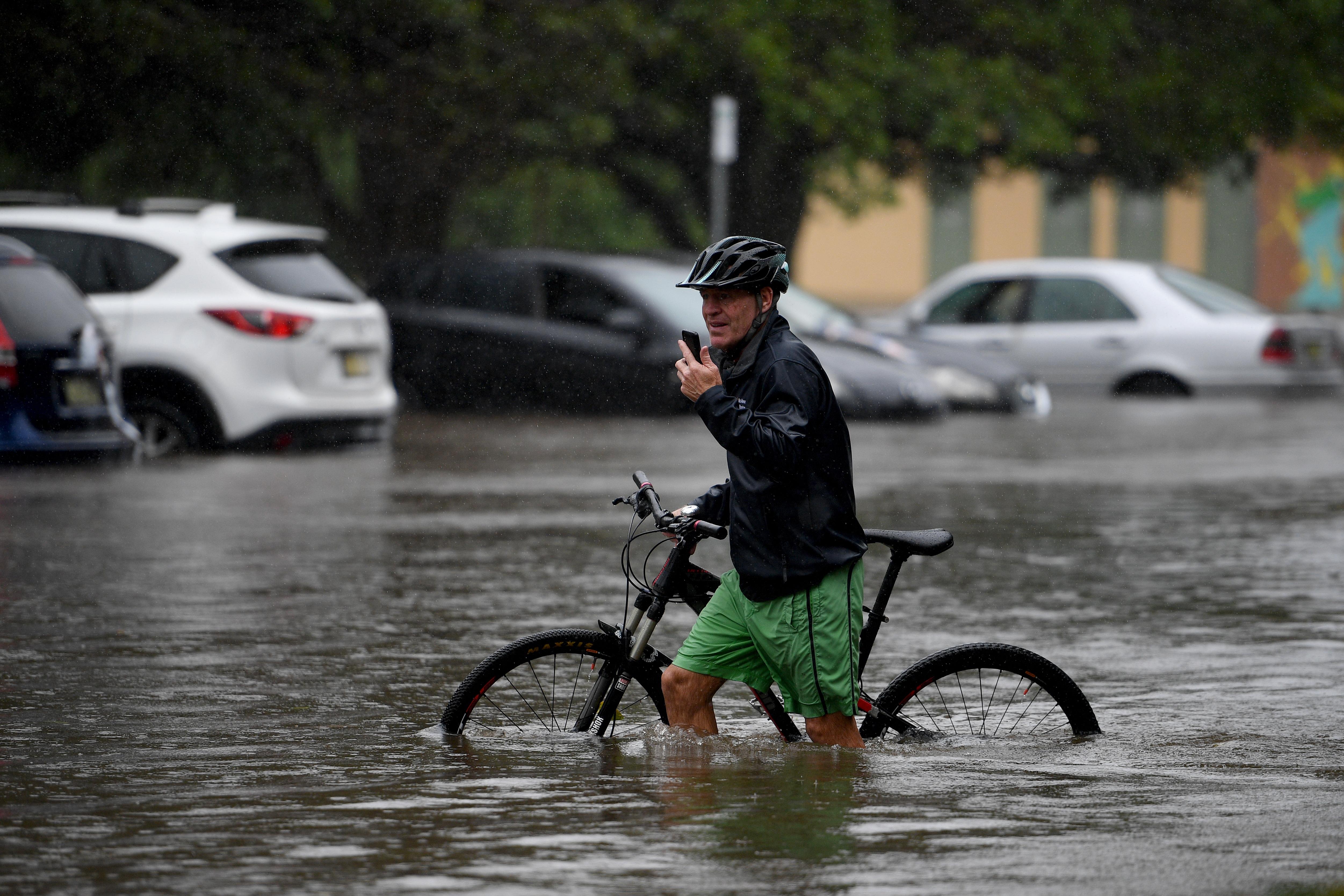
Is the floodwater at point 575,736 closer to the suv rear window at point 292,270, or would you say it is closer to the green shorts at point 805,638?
the green shorts at point 805,638

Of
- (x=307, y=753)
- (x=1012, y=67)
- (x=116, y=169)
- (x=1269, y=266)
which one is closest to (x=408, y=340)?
(x=116, y=169)

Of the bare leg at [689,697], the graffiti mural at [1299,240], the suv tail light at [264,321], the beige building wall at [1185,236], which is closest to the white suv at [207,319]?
the suv tail light at [264,321]

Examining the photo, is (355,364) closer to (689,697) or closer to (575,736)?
(575,736)

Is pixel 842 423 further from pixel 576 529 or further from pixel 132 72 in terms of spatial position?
pixel 132 72

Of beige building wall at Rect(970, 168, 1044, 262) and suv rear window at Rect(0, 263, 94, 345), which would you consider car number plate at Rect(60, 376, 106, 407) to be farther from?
beige building wall at Rect(970, 168, 1044, 262)

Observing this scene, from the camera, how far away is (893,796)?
5629 mm

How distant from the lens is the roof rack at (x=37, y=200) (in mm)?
17141

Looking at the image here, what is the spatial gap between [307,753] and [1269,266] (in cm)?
4815

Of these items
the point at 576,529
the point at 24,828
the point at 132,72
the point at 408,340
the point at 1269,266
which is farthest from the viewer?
the point at 1269,266

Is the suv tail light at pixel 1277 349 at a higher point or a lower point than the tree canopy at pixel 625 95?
lower

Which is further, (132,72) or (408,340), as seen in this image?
(408,340)

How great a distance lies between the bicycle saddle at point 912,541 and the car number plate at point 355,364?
36.0ft

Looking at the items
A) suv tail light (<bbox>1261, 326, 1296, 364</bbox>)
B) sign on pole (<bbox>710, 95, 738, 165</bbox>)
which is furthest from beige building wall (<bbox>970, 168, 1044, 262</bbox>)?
sign on pole (<bbox>710, 95, 738, 165</bbox>)

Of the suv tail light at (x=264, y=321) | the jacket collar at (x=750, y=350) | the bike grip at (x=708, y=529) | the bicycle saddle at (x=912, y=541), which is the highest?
the suv tail light at (x=264, y=321)
